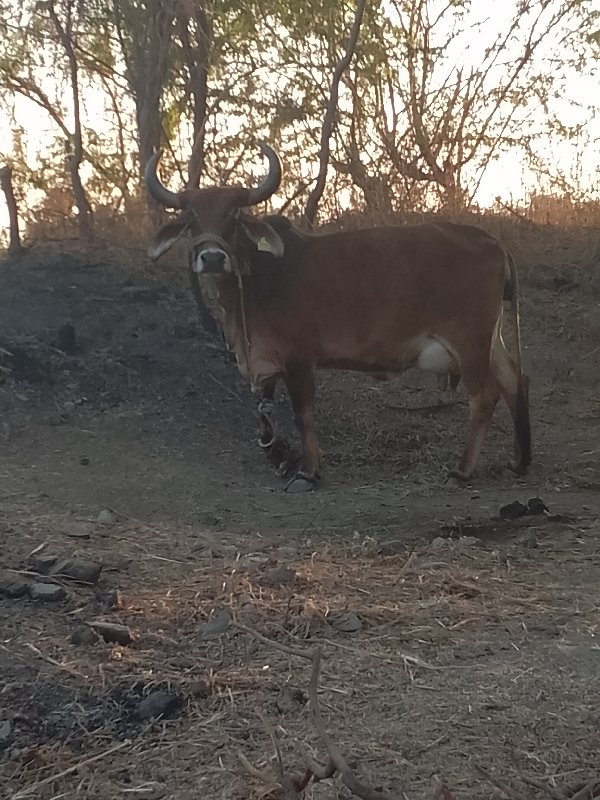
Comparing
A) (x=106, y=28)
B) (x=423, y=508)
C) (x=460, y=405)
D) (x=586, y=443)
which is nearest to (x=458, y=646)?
(x=423, y=508)

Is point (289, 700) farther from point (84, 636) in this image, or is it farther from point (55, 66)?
point (55, 66)

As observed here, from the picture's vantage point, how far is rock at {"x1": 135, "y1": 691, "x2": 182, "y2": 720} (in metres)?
2.68

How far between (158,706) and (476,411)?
402 cm

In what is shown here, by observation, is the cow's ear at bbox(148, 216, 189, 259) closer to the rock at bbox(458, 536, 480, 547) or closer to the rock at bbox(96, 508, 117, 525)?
the rock at bbox(96, 508, 117, 525)

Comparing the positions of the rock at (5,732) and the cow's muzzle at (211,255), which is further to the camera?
the cow's muzzle at (211,255)

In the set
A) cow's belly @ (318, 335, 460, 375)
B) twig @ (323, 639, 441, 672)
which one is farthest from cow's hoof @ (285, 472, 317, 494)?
twig @ (323, 639, 441, 672)

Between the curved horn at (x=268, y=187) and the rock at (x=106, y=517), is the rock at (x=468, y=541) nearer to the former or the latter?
the rock at (x=106, y=517)

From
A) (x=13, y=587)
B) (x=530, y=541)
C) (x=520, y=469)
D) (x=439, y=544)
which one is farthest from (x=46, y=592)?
(x=520, y=469)

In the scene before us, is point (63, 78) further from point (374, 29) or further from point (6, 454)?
point (6, 454)

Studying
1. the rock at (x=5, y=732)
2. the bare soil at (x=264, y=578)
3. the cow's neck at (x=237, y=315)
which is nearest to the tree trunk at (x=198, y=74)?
the bare soil at (x=264, y=578)

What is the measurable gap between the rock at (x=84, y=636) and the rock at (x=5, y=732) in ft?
1.82

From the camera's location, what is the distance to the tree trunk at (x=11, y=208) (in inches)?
368

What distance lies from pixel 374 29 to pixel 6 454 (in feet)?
21.0

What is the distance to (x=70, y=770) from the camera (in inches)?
94.3
